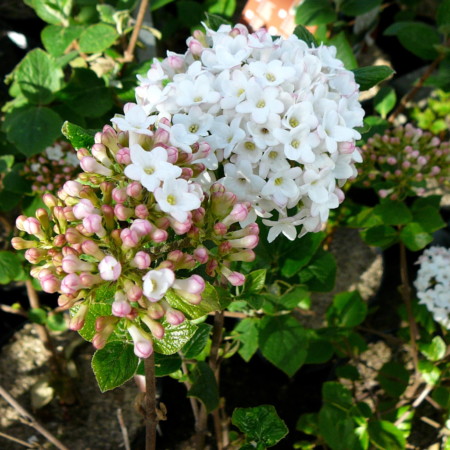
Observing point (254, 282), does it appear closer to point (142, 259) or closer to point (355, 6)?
point (142, 259)

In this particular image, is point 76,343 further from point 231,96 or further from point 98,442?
point 231,96

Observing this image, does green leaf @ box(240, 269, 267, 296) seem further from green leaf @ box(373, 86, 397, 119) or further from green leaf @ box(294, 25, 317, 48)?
green leaf @ box(373, 86, 397, 119)

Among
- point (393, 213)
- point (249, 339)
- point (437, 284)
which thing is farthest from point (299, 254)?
point (437, 284)

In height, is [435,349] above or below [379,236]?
below

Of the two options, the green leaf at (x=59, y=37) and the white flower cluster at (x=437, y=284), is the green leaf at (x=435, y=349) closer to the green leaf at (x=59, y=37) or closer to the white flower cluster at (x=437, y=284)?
the white flower cluster at (x=437, y=284)

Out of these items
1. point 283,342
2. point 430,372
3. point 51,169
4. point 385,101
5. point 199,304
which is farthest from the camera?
point 385,101

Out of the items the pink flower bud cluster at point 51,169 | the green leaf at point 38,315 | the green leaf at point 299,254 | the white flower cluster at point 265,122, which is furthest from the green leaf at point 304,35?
the green leaf at point 38,315
